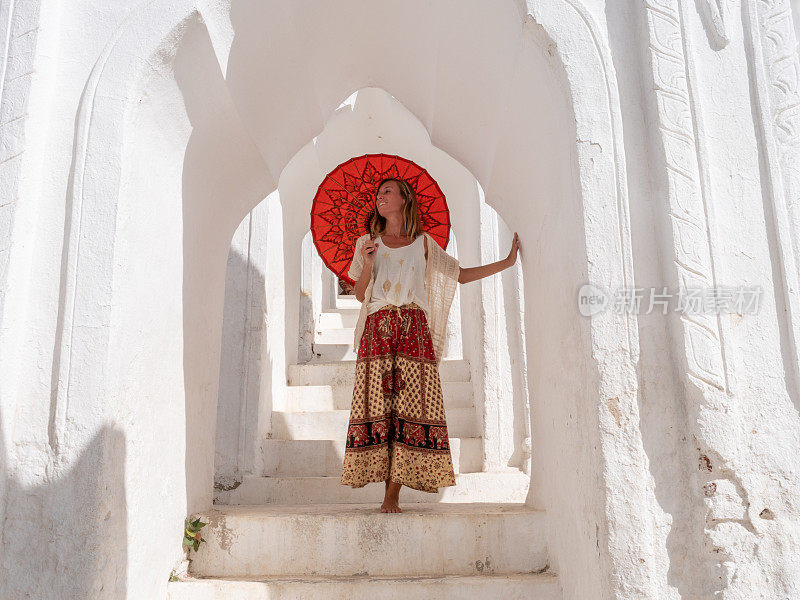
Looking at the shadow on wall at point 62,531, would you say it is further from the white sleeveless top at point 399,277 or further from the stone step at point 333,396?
the stone step at point 333,396

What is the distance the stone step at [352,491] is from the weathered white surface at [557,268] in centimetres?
139

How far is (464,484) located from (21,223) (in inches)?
124

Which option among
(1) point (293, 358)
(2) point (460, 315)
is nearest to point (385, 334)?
(1) point (293, 358)

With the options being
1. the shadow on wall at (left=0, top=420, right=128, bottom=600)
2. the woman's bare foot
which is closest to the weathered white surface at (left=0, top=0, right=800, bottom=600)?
the shadow on wall at (left=0, top=420, right=128, bottom=600)

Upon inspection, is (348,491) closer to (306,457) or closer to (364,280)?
(306,457)

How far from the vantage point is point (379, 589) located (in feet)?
9.20

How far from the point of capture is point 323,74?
143 inches

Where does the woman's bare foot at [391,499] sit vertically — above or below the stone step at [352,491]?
above

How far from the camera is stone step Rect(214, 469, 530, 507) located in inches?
170

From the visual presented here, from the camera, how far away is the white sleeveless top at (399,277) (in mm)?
3670

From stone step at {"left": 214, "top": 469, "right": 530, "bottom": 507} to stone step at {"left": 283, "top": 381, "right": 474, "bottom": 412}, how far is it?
1.09 meters

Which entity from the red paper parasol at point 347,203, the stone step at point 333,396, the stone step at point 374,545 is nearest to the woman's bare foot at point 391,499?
the stone step at point 374,545

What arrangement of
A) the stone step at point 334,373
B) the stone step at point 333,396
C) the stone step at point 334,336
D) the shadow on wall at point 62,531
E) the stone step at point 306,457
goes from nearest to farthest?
the shadow on wall at point 62,531 → the stone step at point 306,457 → the stone step at point 333,396 → the stone step at point 334,373 → the stone step at point 334,336

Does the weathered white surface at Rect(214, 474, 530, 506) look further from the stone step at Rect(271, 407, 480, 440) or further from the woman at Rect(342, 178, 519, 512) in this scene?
the woman at Rect(342, 178, 519, 512)
